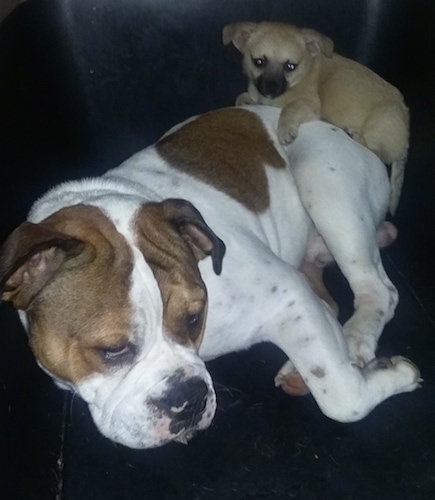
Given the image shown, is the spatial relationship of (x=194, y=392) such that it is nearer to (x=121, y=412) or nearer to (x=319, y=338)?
(x=121, y=412)

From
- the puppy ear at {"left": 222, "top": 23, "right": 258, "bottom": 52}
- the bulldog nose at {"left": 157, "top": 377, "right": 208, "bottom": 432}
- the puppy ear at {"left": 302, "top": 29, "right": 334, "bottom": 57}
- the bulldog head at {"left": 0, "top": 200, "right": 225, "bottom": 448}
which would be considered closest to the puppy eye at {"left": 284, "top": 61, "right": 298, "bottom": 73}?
the puppy ear at {"left": 302, "top": 29, "right": 334, "bottom": 57}

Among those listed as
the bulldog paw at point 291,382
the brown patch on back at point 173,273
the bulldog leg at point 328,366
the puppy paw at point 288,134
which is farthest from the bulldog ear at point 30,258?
the puppy paw at point 288,134

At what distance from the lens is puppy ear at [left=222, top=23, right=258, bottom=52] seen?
12.4 feet

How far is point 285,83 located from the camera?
12.5 feet

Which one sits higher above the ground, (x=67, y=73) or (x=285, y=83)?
(x=67, y=73)

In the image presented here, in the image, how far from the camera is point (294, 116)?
3.39m

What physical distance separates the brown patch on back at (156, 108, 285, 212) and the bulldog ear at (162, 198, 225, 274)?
22.7 inches

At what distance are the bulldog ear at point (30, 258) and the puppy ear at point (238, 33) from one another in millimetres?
1931

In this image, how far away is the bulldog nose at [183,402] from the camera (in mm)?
2125

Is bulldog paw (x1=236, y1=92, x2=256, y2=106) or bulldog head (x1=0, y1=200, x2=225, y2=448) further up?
bulldog head (x1=0, y1=200, x2=225, y2=448)

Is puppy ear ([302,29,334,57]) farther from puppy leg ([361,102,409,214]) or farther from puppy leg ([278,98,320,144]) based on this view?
puppy leg ([361,102,409,214])

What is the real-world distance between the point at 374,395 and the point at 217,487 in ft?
2.06

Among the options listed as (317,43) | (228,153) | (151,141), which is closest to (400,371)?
(228,153)

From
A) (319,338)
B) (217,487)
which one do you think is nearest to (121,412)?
(217,487)
